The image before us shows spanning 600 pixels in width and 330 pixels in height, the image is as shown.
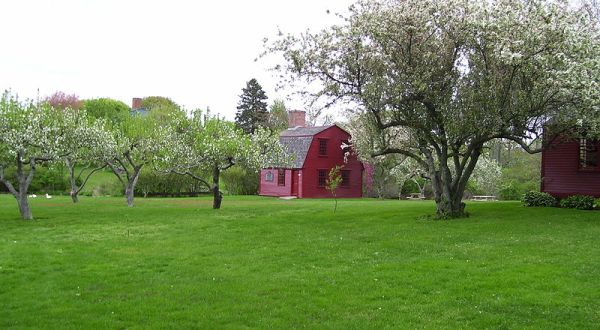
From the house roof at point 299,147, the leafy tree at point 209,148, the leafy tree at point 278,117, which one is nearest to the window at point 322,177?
the house roof at point 299,147

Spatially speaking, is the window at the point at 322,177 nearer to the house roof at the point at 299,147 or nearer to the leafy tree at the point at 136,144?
the house roof at the point at 299,147

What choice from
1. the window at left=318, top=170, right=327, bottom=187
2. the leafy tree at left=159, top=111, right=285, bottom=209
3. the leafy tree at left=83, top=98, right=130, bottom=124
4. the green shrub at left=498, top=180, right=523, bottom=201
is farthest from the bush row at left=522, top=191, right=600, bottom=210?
the leafy tree at left=83, top=98, right=130, bottom=124

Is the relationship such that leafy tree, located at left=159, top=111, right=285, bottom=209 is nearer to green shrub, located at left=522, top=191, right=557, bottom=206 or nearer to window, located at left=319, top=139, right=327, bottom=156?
green shrub, located at left=522, top=191, right=557, bottom=206

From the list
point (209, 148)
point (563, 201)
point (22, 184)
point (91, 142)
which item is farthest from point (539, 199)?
point (22, 184)

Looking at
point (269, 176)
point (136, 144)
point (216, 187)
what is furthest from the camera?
point (269, 176)

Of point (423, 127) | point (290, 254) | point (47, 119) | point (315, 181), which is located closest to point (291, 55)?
point (423, 127)

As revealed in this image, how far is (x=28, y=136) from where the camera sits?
20172 mm

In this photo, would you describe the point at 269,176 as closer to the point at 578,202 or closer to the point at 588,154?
the point at 588,154

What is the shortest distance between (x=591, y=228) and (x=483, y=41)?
698cm

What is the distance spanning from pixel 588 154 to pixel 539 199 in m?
2.98

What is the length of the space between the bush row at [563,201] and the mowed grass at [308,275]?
345cm

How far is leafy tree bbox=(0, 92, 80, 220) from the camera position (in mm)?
→ 20156

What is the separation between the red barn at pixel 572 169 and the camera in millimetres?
24078

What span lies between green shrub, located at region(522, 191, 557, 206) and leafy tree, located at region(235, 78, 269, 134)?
5019 centimetres
